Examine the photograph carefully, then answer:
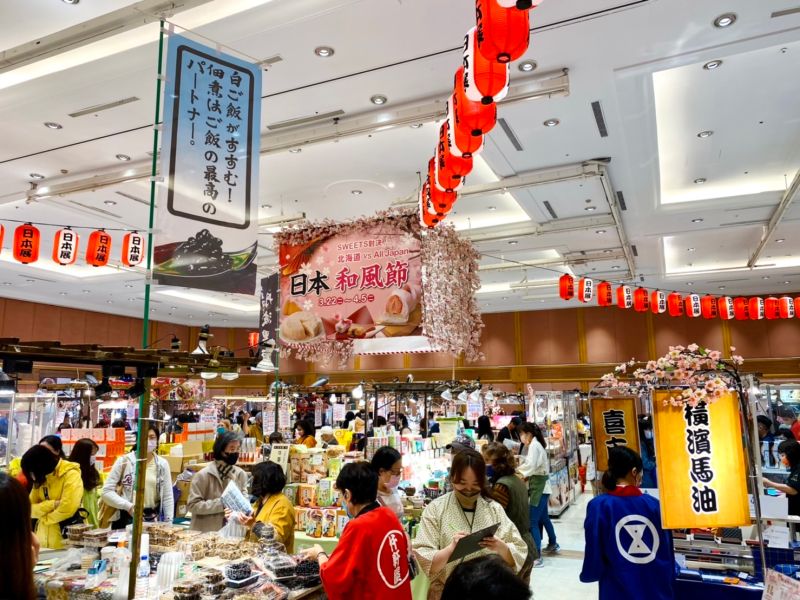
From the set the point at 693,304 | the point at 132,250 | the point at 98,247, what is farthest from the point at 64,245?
the point at 693,304

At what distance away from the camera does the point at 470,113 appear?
371 centimetres

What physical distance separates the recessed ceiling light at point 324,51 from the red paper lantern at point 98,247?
5270 millimetres

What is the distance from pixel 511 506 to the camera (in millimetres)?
4535

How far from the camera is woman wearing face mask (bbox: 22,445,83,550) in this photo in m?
4.29

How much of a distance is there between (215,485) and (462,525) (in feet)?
7.85

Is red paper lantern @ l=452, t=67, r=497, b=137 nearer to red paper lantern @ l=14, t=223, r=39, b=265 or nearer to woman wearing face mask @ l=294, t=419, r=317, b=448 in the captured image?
woman wearing face mask @ l=294, t=419, r=317, b=448

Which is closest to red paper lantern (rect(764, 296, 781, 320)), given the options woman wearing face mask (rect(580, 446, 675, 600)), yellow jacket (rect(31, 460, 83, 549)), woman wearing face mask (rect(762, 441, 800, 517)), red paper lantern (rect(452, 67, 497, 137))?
woman wearing face mask (rect(762, 441, 800, 517))

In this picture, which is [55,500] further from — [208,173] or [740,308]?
[740,308]

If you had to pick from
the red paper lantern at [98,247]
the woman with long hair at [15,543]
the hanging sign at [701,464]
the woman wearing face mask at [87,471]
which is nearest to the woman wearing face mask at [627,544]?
the hanging sign at [701,464]

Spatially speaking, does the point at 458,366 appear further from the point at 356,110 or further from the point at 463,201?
the point at 356,110

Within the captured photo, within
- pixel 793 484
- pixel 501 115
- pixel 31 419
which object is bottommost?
pixel 793 484

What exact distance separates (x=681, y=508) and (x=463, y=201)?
5924mm

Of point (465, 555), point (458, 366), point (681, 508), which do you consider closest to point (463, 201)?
point (681, 508)

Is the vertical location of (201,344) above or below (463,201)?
below
